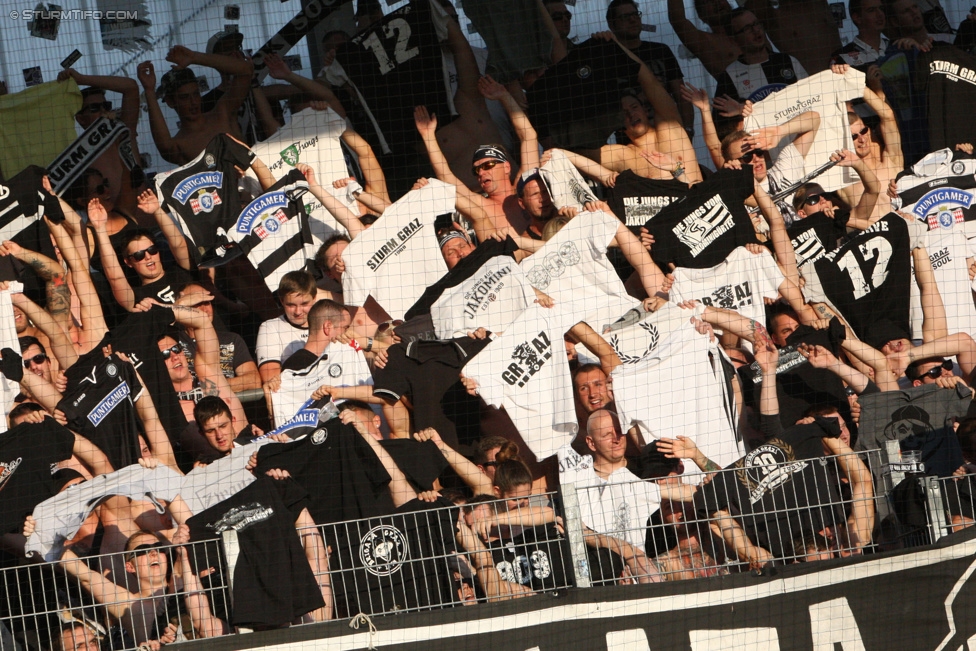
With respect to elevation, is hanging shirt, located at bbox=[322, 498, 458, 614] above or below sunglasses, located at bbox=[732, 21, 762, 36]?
below

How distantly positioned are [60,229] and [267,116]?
1.51 metres

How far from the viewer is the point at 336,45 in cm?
762

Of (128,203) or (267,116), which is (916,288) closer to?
(267,116)

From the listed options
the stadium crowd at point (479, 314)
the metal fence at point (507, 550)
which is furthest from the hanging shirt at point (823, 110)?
the metal fence at point (507, 550)

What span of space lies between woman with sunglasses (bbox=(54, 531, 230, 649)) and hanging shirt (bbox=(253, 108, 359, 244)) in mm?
2690

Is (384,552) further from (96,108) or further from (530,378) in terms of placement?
(96,108)

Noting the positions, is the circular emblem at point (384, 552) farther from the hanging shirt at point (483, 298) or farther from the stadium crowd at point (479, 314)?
the hanging shirt at point (483, 298)

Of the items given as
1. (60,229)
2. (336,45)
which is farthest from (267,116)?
(60,229)

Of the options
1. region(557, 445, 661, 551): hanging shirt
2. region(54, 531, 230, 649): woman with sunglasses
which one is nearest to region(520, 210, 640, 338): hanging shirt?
region(557, 445, 661, 551): hanging shirt

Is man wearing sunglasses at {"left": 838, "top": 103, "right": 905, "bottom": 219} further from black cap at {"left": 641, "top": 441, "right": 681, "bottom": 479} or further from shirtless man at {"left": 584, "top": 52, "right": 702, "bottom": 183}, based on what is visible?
black cap at {"left": 641, "top": 441, "right": 681, "bottom": 479}

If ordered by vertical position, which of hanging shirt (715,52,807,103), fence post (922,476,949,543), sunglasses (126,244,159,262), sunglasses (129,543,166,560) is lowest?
fence post (922,476,949,543)

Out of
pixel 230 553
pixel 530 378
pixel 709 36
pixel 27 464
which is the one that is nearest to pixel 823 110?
pixel 709 36

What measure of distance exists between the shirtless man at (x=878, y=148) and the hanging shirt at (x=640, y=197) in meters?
1.12

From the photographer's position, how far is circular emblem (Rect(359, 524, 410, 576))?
509cm
